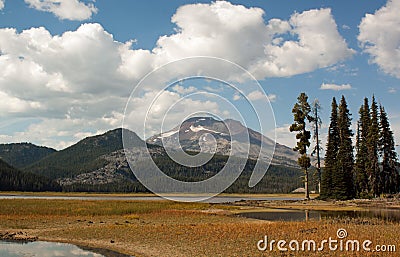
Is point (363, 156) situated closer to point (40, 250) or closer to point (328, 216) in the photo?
point (328, 216)

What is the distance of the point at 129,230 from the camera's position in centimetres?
3142

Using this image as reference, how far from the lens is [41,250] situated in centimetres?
2428

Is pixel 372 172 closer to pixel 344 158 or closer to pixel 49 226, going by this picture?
pixel 344 158

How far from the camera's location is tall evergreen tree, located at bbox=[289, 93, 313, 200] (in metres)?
71.9

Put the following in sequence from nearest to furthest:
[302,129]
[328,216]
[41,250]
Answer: [41,250] → [328,216] → [302,129]

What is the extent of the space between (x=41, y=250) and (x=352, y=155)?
6890cm

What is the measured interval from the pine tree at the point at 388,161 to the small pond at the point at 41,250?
65889 millimetres

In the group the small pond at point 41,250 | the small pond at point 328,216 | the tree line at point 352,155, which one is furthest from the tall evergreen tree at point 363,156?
the small pond at point 41,250

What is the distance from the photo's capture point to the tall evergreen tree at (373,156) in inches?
2982

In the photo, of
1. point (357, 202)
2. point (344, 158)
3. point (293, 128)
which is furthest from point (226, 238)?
point (344, 158)

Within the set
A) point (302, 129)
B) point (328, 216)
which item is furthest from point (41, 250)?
point (302, 129)

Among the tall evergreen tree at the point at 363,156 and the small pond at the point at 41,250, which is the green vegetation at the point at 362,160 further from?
the small pond at the point at 41,250

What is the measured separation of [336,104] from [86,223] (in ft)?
201

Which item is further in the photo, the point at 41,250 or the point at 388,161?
the point at 388,161
